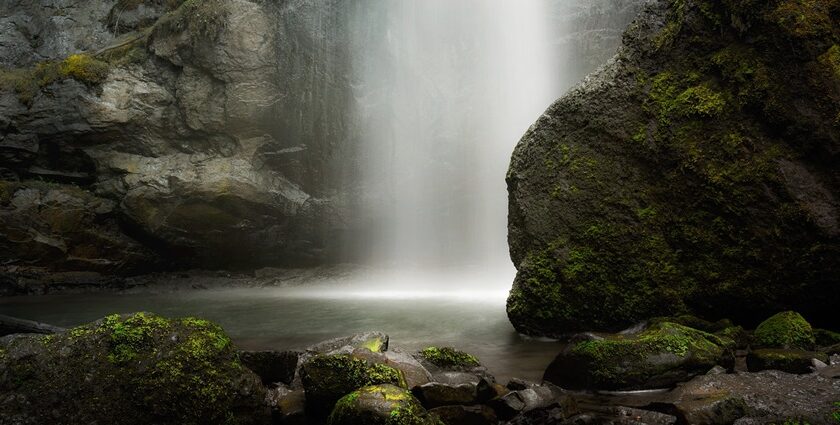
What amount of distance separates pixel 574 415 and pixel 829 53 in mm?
4971

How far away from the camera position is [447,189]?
18.2 meters

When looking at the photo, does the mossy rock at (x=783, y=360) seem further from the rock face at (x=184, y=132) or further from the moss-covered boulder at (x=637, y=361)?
the rock face at (x=184, y=132)

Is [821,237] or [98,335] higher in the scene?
[821,237]

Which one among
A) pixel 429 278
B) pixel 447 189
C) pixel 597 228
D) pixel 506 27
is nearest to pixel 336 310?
pixel 597 228

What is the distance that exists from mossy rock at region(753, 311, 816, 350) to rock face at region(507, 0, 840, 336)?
3.03 ft

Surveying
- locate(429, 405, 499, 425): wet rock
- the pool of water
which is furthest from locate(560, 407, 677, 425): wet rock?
the pool of water

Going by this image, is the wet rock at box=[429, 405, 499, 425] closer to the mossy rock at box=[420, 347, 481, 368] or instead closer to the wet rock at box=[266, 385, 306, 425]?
the wet rock at box=[266, 385, 306, 425]

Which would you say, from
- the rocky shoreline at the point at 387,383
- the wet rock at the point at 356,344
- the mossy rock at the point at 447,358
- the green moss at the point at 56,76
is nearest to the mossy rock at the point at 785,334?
the rocky shoreline at the point at 387,383

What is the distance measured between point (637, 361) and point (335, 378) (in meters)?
2.49

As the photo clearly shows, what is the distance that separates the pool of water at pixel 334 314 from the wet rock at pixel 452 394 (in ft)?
3.01

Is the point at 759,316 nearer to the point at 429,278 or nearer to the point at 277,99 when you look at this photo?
the point at 429,278

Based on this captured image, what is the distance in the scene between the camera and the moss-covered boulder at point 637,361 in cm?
412

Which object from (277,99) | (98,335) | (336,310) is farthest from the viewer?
(277,99)

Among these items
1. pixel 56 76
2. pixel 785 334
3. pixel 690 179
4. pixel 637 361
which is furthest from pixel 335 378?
pixel 56 76
